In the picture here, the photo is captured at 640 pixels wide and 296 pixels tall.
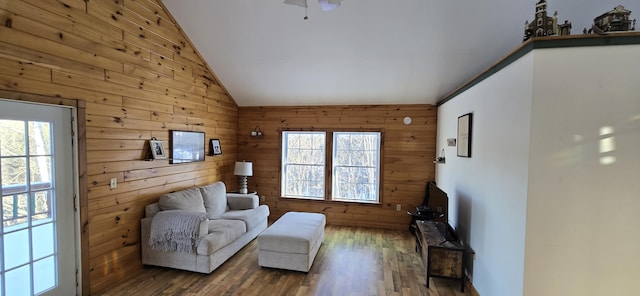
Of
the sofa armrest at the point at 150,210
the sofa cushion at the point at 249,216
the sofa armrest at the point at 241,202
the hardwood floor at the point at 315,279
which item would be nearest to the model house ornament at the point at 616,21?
the hardwood floor at the point at 315,279

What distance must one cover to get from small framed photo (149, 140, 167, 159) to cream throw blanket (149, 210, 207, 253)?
704mm

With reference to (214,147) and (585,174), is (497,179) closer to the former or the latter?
(585,174)

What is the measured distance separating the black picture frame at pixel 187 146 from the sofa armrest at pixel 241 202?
2.58 ft

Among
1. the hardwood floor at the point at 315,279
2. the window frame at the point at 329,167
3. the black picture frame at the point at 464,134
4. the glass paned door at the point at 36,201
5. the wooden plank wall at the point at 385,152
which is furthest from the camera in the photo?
the window frame at the point at 329,167

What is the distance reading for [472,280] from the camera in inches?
112

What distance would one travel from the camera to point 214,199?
3.99 m

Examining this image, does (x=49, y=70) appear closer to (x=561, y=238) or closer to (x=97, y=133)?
(x=97, y=133)

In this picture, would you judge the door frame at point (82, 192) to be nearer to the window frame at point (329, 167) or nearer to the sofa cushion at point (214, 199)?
the sofa cushion at point (214, 199)

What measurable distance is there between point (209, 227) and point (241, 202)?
3.22 feet

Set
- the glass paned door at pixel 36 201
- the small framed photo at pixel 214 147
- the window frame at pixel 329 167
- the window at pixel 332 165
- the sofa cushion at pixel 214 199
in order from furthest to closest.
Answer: the window at pixel 332 165, the window frame at pixel 329 167, the small framed photo at pixel 214 147, the sofa cushion at pixel 214 199, the glass paned door at pixel 36 201

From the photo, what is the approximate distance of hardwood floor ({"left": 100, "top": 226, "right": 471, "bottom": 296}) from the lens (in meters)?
2.82

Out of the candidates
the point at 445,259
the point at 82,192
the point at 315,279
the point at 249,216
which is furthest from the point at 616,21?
the point at 82,192

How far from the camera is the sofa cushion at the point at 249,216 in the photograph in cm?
388

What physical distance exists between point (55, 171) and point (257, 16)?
2.48 m
